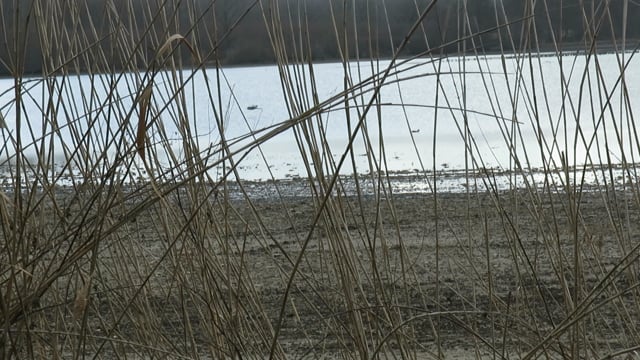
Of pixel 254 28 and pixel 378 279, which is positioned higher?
pixel 254 28

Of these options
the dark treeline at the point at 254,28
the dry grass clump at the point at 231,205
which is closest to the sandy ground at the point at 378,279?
the dry grass clump at the point at 231,205

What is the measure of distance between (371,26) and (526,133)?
12.2 m

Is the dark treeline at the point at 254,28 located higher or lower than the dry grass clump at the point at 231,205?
higher

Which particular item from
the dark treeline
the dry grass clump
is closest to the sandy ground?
the dry grass clump

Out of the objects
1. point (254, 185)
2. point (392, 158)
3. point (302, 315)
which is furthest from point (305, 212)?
point (392, 158)

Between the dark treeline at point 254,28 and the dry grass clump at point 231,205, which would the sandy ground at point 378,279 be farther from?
the dark treeline at point 254,28

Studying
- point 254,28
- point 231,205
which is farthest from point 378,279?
point 254,28

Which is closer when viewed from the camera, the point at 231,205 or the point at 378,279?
the point at 378,279

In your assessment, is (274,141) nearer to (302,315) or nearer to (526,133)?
(526,133)

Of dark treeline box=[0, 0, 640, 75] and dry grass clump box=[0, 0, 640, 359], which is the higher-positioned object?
dark treeline box=[0, 0, 640, 75]

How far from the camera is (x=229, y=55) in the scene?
4.69 ft

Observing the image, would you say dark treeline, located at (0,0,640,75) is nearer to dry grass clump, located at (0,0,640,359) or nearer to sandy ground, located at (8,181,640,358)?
dry grass clump, located at (0,0,640,359)

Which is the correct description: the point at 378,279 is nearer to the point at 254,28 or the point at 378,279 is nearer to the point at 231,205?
the point at 231,205

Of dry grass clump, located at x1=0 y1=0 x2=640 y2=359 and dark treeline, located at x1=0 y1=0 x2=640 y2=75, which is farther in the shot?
dark treeline, located at x1=0 y1=0 x2=640 y2=75
